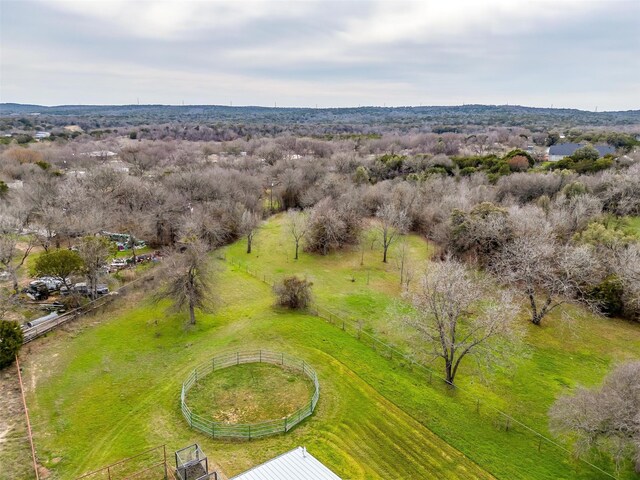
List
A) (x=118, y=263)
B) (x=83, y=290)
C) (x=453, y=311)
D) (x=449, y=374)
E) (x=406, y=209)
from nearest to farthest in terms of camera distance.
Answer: (x=453, y=311) < (x=449, y=374) < (x=83, y=290) < (x=118, y=263) < (x=406, y=209)

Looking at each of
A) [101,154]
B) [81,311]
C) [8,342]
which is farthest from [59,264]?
[101,154]

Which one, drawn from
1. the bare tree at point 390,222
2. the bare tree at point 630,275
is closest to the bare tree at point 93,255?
the bare tree at point 390,222

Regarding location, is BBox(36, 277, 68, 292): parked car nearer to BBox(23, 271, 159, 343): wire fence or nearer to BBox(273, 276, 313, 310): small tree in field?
BBox(23, 271, 159, 343): wire fence

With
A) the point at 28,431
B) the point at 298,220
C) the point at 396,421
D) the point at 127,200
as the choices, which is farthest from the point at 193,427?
the point at 127,200

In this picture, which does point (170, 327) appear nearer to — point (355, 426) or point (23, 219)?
point (355, 426)

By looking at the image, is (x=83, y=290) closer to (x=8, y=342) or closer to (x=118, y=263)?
(x=118, y=263)

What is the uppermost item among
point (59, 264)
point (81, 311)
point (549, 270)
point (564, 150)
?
point (564, 150)

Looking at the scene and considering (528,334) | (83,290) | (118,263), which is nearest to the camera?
(528,334)
